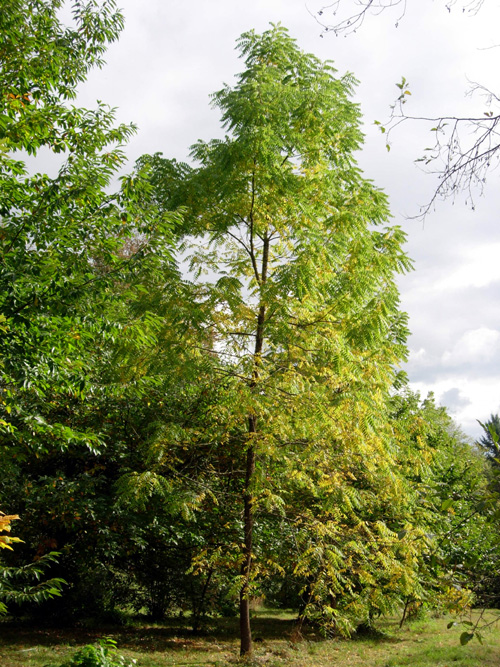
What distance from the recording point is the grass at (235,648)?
24.8 ft

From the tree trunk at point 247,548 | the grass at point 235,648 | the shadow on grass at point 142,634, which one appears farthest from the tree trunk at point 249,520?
the shadow on grass at point 142,634

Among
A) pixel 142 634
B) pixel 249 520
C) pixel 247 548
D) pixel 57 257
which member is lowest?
pixel 142 634

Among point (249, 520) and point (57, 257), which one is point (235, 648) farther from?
point (57, 257)

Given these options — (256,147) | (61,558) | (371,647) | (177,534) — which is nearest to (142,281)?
(256,147)

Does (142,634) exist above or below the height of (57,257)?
below

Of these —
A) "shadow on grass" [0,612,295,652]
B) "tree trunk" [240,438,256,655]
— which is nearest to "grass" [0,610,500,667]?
"shadow on grass" [0,612,295,652]

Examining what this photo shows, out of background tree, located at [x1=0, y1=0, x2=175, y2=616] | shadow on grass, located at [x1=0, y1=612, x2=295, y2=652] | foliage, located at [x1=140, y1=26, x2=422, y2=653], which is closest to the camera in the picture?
background tree, located at [x1=0, y1=0, x2=175, y2=616]

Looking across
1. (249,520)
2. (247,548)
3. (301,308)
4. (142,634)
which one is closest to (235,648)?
(142,634)

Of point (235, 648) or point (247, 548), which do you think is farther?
point (235, 648)

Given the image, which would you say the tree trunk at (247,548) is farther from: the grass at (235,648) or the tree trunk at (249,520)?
the grass at (235,648)

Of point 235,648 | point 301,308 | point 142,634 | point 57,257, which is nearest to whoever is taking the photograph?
point 57,257

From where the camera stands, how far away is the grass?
298 inches

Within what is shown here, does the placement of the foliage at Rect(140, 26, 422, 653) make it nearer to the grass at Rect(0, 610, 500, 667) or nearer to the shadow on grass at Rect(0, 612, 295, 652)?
the grass at Rect(0, 610, 500, 667)

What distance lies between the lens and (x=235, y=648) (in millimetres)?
8875
